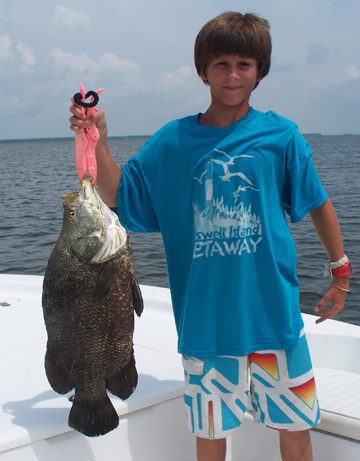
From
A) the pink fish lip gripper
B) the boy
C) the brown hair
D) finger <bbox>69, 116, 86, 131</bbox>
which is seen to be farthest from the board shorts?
the brown hair

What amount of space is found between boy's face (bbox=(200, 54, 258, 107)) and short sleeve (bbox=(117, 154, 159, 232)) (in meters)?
0.49

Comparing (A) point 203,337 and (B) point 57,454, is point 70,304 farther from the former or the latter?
(B) point 57,454

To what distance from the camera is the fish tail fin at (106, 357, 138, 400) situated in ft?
8.27

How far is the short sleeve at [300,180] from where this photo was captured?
2.56 m

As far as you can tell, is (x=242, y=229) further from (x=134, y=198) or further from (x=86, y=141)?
(x=86, y=141)

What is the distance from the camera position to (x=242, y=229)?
2.53 meters

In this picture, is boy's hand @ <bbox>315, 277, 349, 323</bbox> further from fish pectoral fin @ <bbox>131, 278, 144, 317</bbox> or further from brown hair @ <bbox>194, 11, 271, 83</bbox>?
brown hair @ <bbox>194, 11, 271, 83</bbox>

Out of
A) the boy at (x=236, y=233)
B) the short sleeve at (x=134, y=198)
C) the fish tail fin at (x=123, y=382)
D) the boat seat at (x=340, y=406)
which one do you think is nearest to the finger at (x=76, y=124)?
the boy at (x=236, y=233)

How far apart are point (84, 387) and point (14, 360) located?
1086mm

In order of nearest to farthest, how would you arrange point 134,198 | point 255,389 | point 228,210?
point 228,210, point 255,389, point 134,198

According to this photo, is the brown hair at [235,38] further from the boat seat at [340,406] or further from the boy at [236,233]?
the boat seat at [340,406]

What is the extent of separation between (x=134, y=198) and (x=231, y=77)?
70 centimetres

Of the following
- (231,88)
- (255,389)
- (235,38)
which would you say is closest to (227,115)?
(231,88)

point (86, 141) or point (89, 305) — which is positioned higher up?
point (86, 141)
